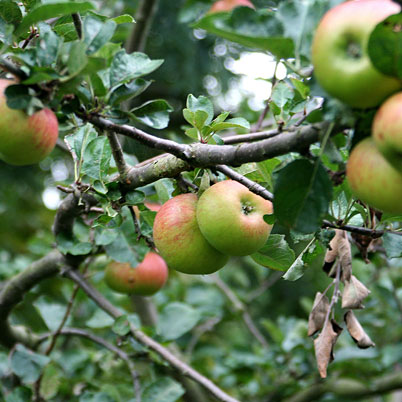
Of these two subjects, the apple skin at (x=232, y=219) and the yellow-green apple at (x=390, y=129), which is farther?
the apple skin at (x=232, y=219)

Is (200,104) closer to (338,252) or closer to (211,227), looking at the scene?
(211,227)

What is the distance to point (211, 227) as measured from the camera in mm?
794

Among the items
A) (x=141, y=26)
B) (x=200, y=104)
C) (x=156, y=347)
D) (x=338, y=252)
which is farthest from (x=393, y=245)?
(x=141, y=26)

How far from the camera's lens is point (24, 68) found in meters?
0.70

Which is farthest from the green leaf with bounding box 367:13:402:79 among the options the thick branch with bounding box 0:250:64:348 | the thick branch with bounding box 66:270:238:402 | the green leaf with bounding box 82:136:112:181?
the thick branch with bounding box 0:250:64:348

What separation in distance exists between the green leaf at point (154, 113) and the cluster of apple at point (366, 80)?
0.35m

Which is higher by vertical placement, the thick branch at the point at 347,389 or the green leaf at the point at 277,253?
the green leaf at the point at 277,253

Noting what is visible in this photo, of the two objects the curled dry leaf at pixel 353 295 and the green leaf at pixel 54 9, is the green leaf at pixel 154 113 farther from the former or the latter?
the curled dry leaf at pixel 353 295

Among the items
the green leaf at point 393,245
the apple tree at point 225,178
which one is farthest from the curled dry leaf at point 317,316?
the green leaf at point 393,245

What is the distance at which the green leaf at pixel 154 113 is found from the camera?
33.5 inches

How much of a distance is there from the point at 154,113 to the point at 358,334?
1.60 feet

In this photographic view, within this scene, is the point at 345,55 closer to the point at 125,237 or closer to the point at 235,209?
the point at 235,209

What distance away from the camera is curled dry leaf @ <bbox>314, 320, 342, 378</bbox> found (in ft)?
2.77

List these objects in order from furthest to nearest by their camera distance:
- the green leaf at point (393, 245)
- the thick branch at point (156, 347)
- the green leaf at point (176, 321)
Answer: the green leaf at point (176, 321) → the thick branch at point (156, 347) → the green leaf at point (393, 245)
